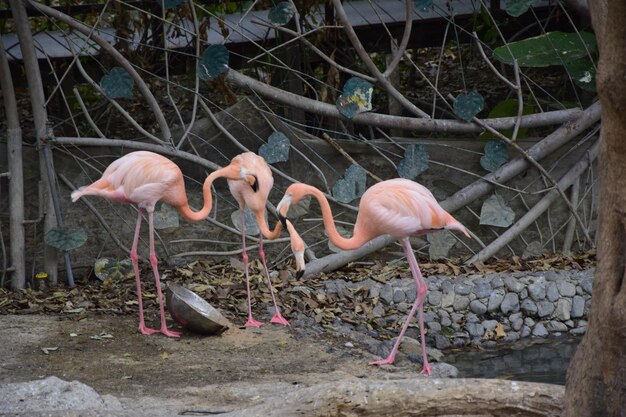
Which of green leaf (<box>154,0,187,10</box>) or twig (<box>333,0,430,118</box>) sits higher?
green leaf (<box>154,0,187,10</box>)

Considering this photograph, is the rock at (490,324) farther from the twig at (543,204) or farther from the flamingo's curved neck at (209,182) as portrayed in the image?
the flamingo's curved neck at (209,182)

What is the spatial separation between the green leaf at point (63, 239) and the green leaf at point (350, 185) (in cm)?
196

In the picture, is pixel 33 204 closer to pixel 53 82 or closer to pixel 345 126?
pixel 53 82

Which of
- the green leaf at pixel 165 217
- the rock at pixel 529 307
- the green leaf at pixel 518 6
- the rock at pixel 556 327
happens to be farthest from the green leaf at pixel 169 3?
the rock at pixel 556 327

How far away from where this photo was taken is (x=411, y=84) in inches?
389

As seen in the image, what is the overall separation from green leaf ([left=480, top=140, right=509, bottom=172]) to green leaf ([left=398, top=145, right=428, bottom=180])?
0.46 m

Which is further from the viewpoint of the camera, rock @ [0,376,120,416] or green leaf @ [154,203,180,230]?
green leaf @ [154,203,180,230]

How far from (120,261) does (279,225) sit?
2080 mm

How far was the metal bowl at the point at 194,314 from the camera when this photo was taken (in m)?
5.98

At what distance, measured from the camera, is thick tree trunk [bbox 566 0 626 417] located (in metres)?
2.84

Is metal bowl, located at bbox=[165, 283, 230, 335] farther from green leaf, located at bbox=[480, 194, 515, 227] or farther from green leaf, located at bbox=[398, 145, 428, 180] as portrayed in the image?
green leaf, located at bbox=[480, 194, 515, 227]

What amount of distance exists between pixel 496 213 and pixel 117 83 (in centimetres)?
306

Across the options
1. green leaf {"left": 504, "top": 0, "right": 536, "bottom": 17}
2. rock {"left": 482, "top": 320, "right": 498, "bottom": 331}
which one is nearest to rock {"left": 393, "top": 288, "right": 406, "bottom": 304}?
rock {"left": 482, "top": 320, "right": 498, "bottom": 331}

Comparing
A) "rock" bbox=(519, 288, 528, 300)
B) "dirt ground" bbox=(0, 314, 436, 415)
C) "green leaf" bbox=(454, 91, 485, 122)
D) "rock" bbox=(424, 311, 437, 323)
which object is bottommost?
"dirt ground" bbox=(0, 314, 436, 415)
